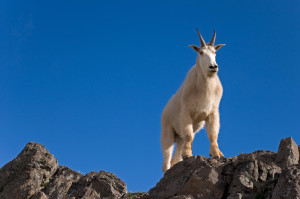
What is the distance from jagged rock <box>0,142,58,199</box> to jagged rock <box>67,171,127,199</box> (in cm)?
89

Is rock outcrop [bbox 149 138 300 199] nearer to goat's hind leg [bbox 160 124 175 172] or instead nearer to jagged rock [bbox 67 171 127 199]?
jagged rock [bbox 67 171 127 199]

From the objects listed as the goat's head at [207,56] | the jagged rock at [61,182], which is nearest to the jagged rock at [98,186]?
the jagged rock at [61,182]

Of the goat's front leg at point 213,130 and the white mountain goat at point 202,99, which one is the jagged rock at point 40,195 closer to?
the white mountain goat at point 202,99

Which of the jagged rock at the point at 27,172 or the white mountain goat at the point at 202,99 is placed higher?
the white mountain goat at the point at 202,99

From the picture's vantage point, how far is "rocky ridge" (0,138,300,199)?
24.5ft

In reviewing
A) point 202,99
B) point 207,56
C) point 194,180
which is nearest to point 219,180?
point 194,180

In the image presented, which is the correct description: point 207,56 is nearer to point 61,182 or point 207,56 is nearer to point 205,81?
point 205,81

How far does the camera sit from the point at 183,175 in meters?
8.34

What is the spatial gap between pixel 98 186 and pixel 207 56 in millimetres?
4812

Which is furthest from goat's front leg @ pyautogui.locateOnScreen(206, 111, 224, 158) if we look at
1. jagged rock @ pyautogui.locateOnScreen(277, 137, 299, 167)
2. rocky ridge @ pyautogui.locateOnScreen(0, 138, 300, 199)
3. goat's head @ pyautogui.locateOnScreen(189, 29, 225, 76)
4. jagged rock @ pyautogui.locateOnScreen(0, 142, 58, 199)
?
jagged rock @ pyautogui.locateOnScreen(0, 142, 58, 199)

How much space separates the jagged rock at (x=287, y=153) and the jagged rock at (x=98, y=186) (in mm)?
4040

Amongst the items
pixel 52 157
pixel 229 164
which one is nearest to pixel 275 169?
pixel 229 164

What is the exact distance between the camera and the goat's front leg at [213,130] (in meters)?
11.2

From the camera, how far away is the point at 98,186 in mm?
10047
